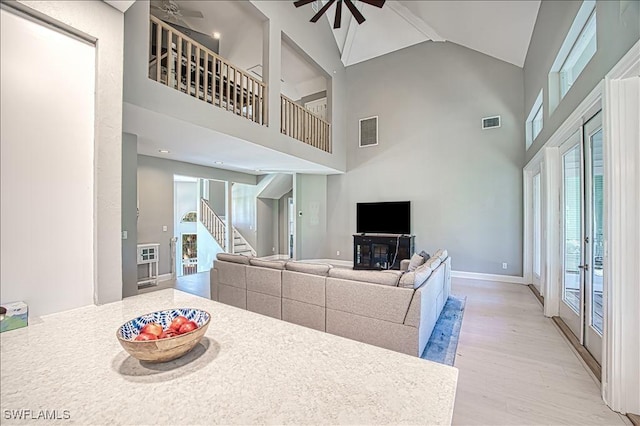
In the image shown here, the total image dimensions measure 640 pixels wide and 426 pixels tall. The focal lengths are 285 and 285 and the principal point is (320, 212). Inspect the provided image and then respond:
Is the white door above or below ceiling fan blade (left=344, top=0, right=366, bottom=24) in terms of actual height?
below

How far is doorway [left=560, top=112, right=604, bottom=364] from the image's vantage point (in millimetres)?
2406

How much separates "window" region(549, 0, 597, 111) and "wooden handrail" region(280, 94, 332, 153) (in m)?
3.73

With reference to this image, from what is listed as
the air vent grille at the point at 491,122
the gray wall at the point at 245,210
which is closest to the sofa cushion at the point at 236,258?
the gray wall at the point at 245,210

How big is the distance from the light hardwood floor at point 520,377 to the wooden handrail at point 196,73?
3.99m

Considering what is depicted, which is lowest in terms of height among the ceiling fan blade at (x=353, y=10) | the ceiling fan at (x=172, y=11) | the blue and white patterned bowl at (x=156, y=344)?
the blue and white patterned bowl at (x=156, y=344)

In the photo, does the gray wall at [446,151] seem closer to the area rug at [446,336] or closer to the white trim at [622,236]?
the area rug at [446,336]

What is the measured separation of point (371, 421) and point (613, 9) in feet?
9.33

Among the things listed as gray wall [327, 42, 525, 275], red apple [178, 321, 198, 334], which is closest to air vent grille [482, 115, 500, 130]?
gray wall [327, 42, 525, 275]

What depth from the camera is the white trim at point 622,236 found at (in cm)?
179

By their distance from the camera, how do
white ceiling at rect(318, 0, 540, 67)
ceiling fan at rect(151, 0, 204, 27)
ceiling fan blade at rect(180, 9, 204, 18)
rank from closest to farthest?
white ceiling at rect(318, 0, 540, 67) < ceiling fan at rect(151, 0, 204, 27) < ceiling fan blade at rect(180, 9, 204, 18)

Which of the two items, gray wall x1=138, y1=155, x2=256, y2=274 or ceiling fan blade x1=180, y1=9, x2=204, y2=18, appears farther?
gray wall x1=138, y1=155, x2=256, y2=274

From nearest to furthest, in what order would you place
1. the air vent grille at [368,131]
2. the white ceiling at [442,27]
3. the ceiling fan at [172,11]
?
the white ceiling at [442,27] < the ceiling fan at [172,11] < the air vent grille at [368,131]

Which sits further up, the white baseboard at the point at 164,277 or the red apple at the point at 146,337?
the red apple at the point at 146,337

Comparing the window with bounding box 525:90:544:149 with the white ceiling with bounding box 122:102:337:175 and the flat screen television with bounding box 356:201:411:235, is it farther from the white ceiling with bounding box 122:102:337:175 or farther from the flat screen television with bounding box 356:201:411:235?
the white ceiling with bounding box 122:102:337:175
